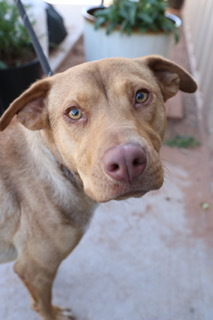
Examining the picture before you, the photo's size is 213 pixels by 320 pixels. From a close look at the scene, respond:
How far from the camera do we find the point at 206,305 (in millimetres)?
2723

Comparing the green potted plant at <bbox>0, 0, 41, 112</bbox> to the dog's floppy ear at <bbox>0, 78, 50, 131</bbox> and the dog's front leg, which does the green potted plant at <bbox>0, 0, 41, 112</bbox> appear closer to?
the dog's floppy ear at <bbox>0, 78, 50, 131</bbox>

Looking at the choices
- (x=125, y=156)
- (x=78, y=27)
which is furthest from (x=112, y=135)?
(x=78, y=27)

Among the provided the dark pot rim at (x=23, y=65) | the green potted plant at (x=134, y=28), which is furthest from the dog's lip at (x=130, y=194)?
the green potted plant at (x=134, y=28)

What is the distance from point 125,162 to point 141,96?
1.77 feet

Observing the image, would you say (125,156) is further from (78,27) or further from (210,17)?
(78,27)

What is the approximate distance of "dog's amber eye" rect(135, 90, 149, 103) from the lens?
1799 mm

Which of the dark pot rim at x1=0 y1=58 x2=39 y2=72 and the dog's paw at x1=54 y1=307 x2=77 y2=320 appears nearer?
the dog's paw at x1=54 y1=307 x2=77 y2=320

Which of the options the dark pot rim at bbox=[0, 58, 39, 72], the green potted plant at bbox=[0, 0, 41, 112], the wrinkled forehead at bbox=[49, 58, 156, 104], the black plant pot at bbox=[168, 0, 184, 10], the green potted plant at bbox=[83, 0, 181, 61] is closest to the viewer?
the wrinkled forehead at bbox=[49, 58, 156, 104]

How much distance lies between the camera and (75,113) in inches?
69.8

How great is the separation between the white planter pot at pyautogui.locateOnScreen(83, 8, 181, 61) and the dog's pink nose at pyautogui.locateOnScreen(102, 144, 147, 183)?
3647mm

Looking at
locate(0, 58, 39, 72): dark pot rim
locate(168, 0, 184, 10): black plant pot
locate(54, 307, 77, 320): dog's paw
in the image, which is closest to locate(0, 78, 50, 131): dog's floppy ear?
locate(54, 307, 77, 320): dog's paw

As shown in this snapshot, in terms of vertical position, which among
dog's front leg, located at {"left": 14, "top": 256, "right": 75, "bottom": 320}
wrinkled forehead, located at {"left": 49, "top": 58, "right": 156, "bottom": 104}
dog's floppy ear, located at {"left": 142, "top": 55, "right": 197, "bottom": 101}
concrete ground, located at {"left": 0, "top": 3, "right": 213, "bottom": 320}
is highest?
wrinkled forehead, located at {"left": 49, "top": 58, "right": 156, "bottom": 104}

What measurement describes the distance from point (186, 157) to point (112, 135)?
10.0 ft

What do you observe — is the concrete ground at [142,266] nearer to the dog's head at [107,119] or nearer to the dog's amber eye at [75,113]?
the dog's head at [107,119]
